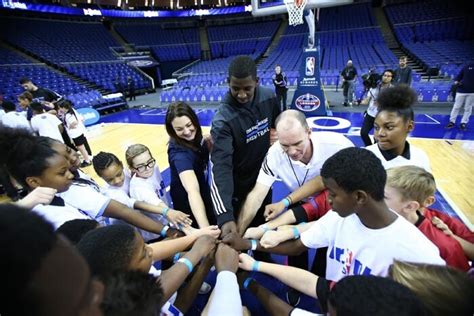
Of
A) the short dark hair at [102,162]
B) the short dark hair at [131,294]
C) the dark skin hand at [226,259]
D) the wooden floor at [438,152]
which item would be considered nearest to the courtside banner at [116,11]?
the wooden floor at [438,152]

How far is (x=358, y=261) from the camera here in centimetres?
136

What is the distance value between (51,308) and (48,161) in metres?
1.67

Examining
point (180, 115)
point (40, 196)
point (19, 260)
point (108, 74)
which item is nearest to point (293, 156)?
point (180, 115)

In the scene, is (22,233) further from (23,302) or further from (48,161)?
(48,161)

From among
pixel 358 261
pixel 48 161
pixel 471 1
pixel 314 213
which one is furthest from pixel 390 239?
pixel 471 1

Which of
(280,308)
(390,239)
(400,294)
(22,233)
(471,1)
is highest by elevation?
(471,1)

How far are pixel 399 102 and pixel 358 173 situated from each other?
1476 millimetres

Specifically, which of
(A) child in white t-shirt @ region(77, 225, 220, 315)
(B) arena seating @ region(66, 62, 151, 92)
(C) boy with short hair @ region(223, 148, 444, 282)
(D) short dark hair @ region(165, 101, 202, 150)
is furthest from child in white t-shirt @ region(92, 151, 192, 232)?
(B) arena seating @ region(66, 62, 151, 92)

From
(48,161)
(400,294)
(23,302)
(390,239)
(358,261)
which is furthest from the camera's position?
(48,161)

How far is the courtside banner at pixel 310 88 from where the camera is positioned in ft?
26.6

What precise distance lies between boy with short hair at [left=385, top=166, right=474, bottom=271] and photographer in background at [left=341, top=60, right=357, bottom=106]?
9.00 metres

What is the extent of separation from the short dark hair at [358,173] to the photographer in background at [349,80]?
30.7ft

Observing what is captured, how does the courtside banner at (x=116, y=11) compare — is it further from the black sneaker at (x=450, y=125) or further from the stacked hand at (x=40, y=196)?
the black sneaker at (x=450, y=125)

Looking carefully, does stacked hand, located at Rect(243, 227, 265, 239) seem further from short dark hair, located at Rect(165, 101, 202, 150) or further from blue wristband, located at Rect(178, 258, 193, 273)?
short dark hair, located at Rect(165, 101, 202, 150)
